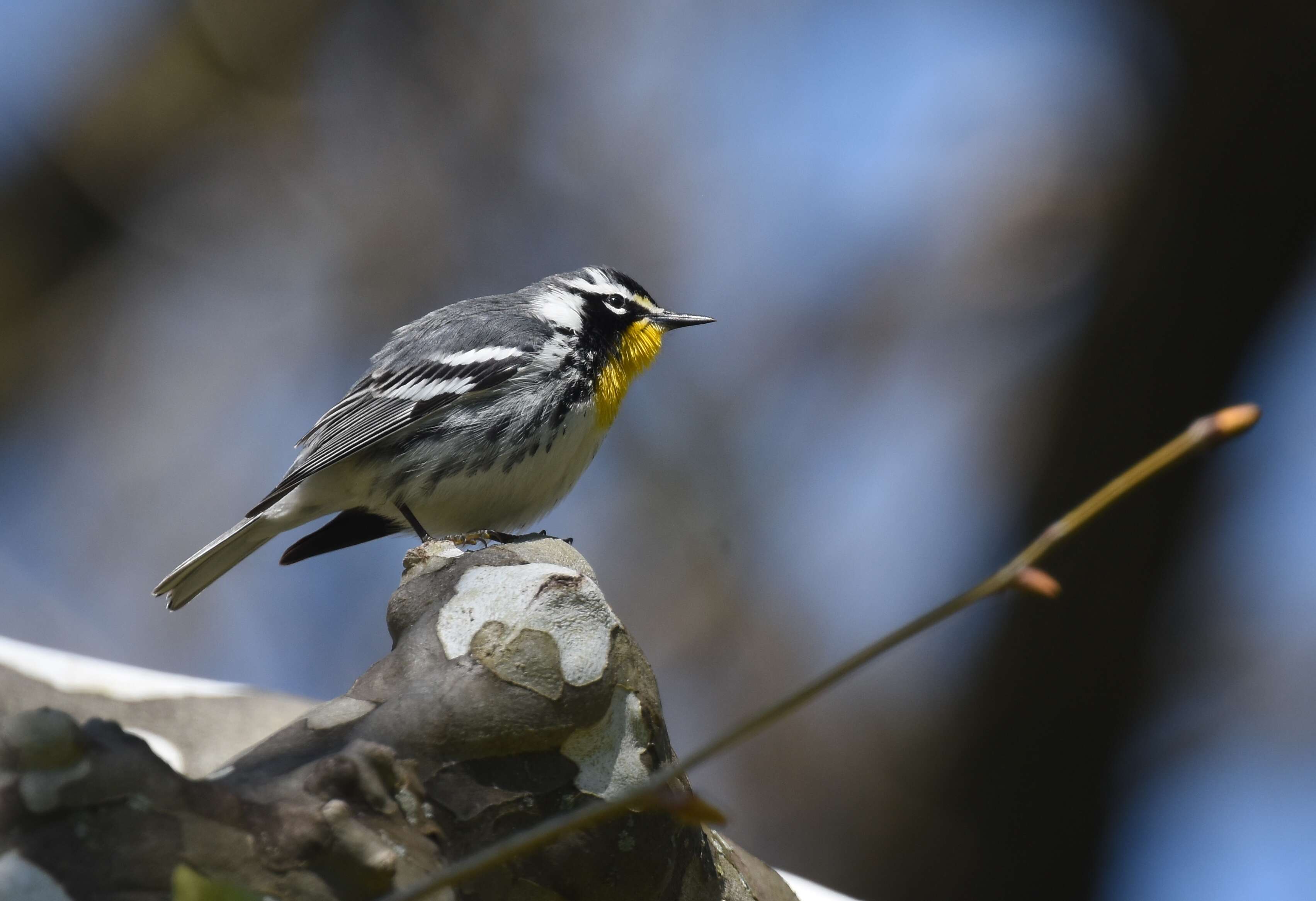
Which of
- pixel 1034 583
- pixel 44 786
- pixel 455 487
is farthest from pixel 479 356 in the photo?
pixel 1034 583

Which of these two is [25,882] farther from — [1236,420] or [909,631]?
[1236,420]

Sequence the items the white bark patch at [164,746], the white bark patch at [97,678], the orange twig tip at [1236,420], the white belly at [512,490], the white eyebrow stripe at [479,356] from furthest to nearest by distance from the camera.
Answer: the white eyebrow stripe at [479,356] < the white belly at [512,490] < the white bark patch at [97,678] < the white bark patch at [164,746] < the orange twig tip at [1236,420]

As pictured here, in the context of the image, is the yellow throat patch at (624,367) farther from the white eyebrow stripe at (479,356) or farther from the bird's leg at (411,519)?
the bird's leg at (411,519)

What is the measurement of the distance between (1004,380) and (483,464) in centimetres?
368

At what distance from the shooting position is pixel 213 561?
3.28 metres

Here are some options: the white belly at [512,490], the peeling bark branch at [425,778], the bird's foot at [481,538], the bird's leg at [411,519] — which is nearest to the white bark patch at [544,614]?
the peeling bark branch at [425,778]

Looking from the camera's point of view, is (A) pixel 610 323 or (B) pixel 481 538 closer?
(B) pixel 481 538

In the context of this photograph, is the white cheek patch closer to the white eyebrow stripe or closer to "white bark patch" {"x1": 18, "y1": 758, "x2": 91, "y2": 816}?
the white eyebrow stripe

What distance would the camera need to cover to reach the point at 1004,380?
19.8 ft

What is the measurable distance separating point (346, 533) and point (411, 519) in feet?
0.90

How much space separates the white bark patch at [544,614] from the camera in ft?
5.47

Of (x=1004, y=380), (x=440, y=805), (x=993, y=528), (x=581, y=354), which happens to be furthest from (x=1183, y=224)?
(x=440, y=805)

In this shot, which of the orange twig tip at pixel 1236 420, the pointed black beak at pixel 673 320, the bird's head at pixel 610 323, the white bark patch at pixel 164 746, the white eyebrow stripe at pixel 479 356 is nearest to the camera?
the orange twig tip at pixel 1236 420

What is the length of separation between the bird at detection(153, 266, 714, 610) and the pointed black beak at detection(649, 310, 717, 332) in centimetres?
14
